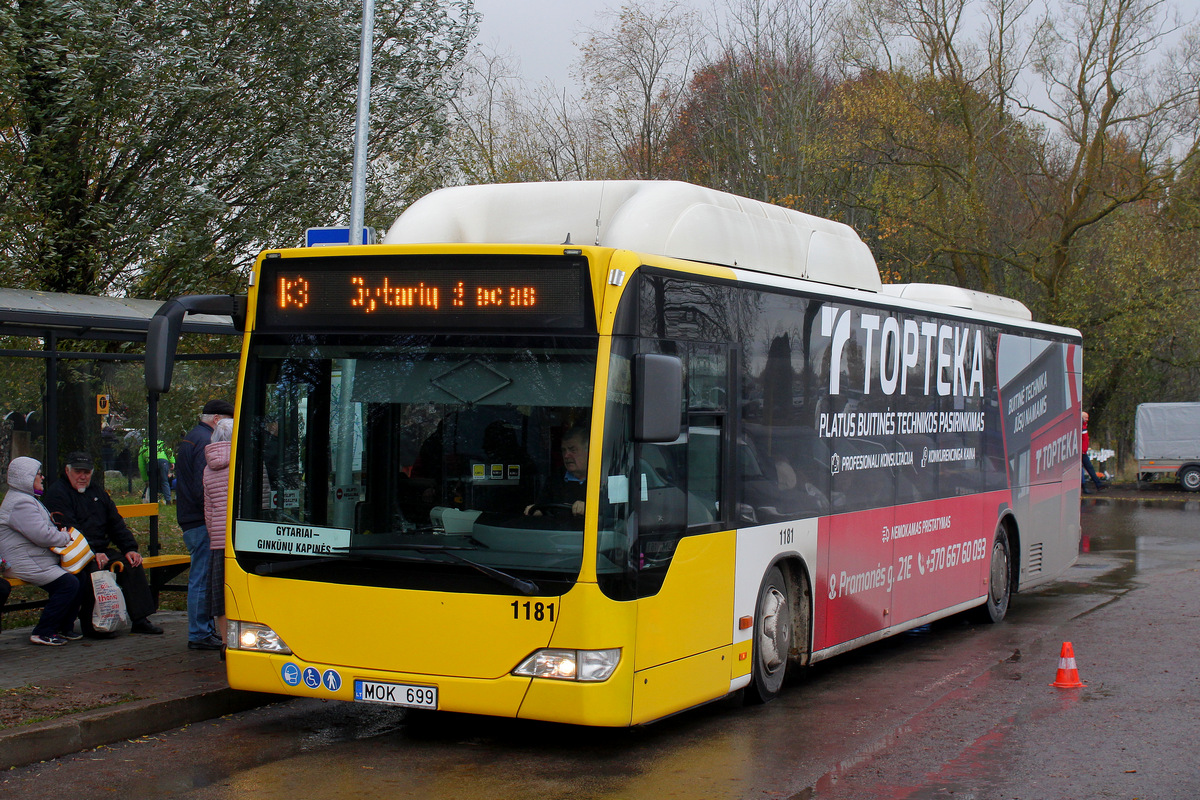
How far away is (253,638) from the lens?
6914mm

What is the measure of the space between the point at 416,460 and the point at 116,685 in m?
3.06

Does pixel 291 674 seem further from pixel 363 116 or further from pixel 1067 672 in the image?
pixel 363 116

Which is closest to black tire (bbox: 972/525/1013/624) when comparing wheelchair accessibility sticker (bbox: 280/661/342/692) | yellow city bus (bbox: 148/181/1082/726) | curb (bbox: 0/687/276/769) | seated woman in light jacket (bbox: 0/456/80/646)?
yellow city bus (bbox: 148/181/1082/726)

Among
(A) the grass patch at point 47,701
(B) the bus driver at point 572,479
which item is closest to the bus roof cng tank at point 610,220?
(B) the bus driver at point 572,479

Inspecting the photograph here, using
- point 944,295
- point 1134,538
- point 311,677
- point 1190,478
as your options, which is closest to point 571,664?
point 311,677

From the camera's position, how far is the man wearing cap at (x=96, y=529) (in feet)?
31.8

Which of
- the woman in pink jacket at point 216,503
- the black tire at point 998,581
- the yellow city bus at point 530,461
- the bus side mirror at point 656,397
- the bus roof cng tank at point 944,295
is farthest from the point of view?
the black tire at point 998,581

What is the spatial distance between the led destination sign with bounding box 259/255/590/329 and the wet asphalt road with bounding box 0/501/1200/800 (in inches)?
94.6

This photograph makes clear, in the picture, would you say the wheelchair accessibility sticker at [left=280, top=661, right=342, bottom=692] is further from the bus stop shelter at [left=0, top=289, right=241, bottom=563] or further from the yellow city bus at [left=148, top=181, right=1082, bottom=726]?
the bus stop shelter at [left=0, top=289, right=241, bottom=563]

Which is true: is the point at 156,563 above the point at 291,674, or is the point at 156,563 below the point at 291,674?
above

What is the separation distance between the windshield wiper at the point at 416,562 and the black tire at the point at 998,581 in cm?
733

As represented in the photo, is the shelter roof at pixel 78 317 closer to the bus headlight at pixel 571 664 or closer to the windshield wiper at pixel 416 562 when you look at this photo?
the windshield wiper at pixel 416 562

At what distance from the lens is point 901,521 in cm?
1002

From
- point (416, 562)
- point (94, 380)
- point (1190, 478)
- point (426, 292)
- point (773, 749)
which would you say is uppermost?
point (426, 292)
